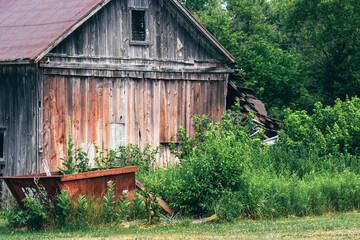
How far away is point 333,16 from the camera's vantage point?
108ft

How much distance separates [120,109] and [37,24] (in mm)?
3755

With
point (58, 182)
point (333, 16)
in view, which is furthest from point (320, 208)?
point (333, 16)

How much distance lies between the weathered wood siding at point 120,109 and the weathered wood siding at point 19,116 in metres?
0.37

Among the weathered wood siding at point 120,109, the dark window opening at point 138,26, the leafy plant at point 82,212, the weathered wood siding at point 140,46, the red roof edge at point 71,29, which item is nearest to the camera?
the leafy plant at point 82,212

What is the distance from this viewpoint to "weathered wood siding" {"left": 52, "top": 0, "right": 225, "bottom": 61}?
18391 mm

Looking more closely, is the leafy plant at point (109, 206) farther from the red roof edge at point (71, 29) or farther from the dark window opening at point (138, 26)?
the dark window opening at point (138, 26)

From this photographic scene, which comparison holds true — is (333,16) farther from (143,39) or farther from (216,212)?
(216,212)

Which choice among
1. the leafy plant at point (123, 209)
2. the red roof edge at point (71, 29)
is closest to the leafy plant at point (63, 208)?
the leafy plant at point (123, 209)

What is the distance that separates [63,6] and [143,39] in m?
2.82

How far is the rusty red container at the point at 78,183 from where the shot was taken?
13078 mm

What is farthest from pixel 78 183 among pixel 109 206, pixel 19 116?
pixel 19 116

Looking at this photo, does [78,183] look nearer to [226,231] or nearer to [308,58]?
[226,231]

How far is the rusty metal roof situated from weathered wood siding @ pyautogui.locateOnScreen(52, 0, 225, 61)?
17.8 inches

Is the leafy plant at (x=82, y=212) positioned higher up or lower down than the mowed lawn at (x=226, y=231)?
higher up
